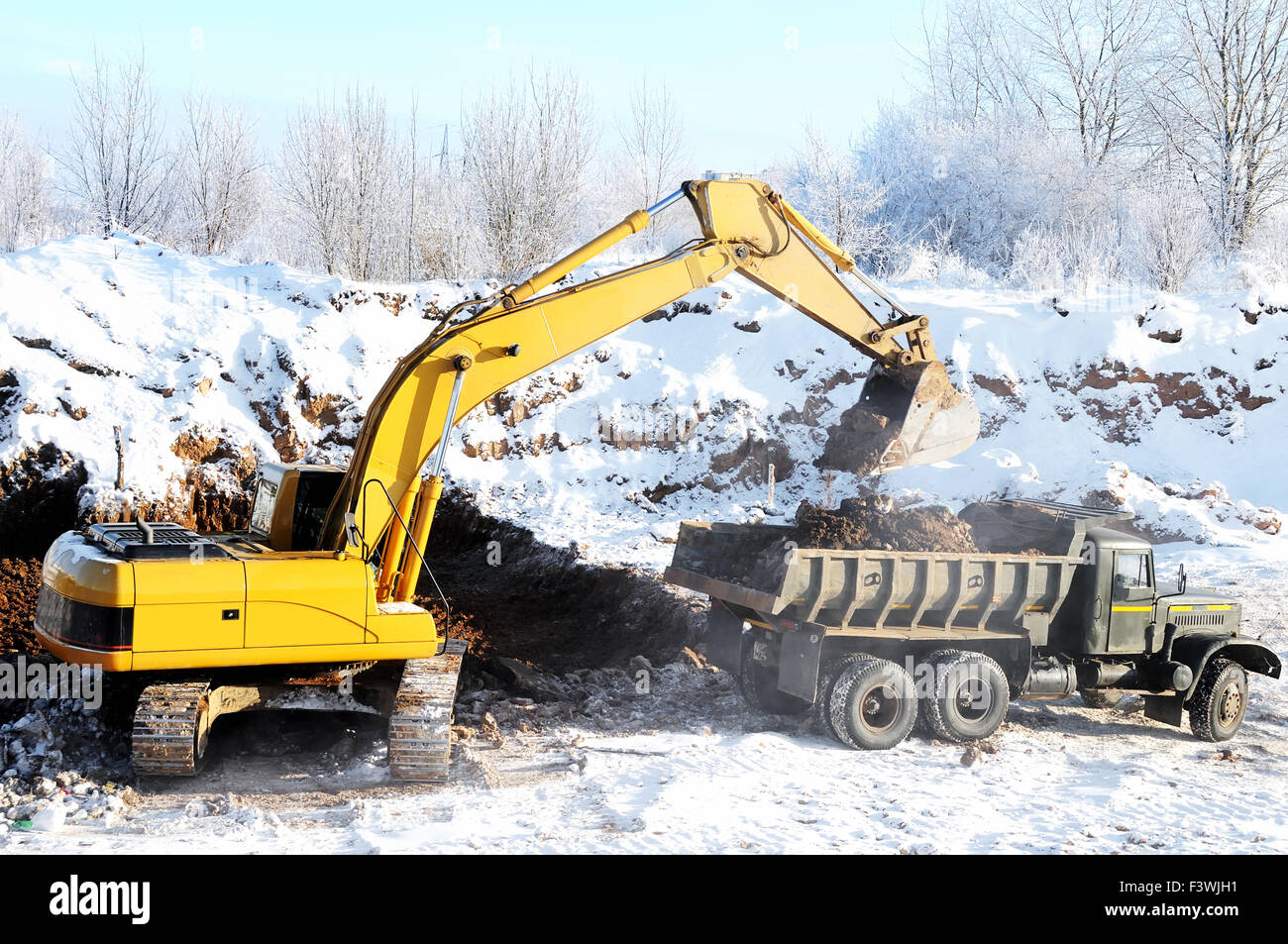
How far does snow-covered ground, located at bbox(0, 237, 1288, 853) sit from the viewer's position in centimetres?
710

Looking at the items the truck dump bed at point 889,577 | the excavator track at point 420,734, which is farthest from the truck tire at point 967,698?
the excavator track at point 420,734

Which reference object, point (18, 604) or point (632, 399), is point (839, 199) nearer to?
point (632, 399)

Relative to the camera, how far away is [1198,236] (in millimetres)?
26359

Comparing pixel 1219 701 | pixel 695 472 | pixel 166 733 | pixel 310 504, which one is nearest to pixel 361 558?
pixel 310 504

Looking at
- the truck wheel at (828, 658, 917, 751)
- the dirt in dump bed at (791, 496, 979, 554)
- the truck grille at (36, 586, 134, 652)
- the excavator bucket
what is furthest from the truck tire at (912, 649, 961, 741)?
the truck grille at (36, 586, 134, 652)

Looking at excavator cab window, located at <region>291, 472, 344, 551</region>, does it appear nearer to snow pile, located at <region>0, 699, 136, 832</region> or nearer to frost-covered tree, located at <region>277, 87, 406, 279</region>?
snow pile, located at <region>0, 699, 136, 832</region>

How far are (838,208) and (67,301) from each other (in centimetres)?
1863

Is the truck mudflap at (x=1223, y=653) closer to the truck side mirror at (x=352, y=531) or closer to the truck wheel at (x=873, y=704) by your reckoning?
the truck wheel at (x=873, y=704)

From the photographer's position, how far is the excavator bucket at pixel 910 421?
10664mm

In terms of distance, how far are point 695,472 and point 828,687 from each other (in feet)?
31.9

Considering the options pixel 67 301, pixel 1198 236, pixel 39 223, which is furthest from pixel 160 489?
pixel 1198 236

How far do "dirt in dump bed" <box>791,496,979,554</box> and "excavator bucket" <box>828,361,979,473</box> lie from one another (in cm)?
88

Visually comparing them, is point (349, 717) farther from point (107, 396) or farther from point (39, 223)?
point (39, 223)

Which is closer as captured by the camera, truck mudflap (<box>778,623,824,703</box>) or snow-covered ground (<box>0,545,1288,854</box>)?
snow-covered ground (<box>0,545,1288,854</box>)
